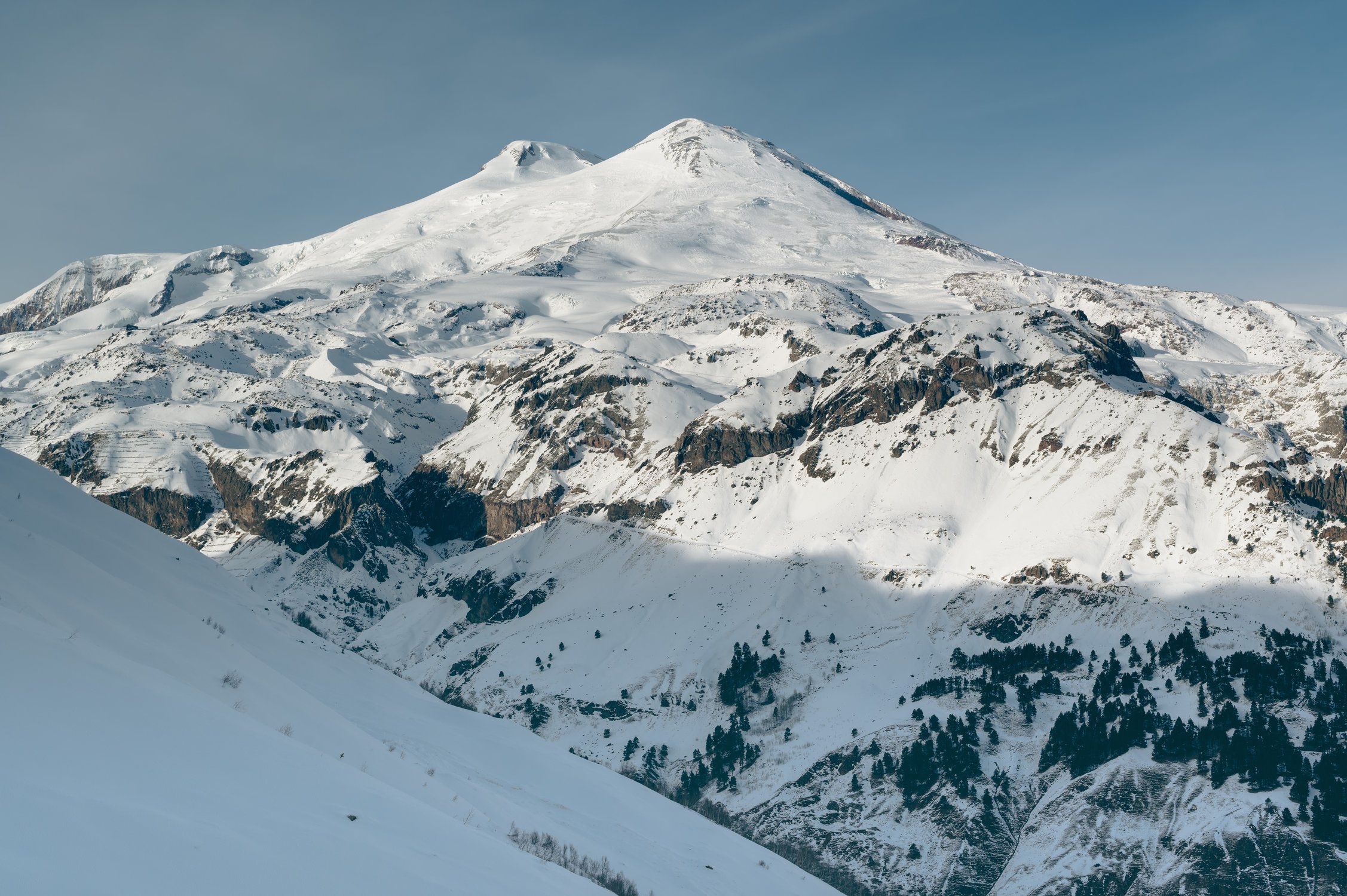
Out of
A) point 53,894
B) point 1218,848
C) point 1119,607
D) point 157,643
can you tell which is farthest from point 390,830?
point 1119,607

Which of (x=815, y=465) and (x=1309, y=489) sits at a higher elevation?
(x=1309, y=489)

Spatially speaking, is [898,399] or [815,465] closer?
[815,465]

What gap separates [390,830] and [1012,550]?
140570 mm

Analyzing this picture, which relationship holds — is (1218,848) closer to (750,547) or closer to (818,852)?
(818,852)

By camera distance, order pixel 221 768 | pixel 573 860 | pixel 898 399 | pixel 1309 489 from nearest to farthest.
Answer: pixel 221 768 → pixel 573 860 → pixel 1309 489 → pixel 898 399

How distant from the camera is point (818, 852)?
360 ft

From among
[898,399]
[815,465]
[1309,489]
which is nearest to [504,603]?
[815,465]

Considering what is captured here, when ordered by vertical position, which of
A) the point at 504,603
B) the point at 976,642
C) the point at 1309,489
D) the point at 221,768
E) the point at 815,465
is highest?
the point at 1309,489

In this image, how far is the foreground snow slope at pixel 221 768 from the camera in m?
15.7

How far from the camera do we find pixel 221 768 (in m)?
20.4

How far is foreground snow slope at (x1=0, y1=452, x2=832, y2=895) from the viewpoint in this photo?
15680 mm

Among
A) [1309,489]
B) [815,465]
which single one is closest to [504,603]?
[815,465]

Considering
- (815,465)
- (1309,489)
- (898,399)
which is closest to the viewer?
(1309,489)

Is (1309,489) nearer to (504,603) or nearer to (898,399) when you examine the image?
(898,399)
